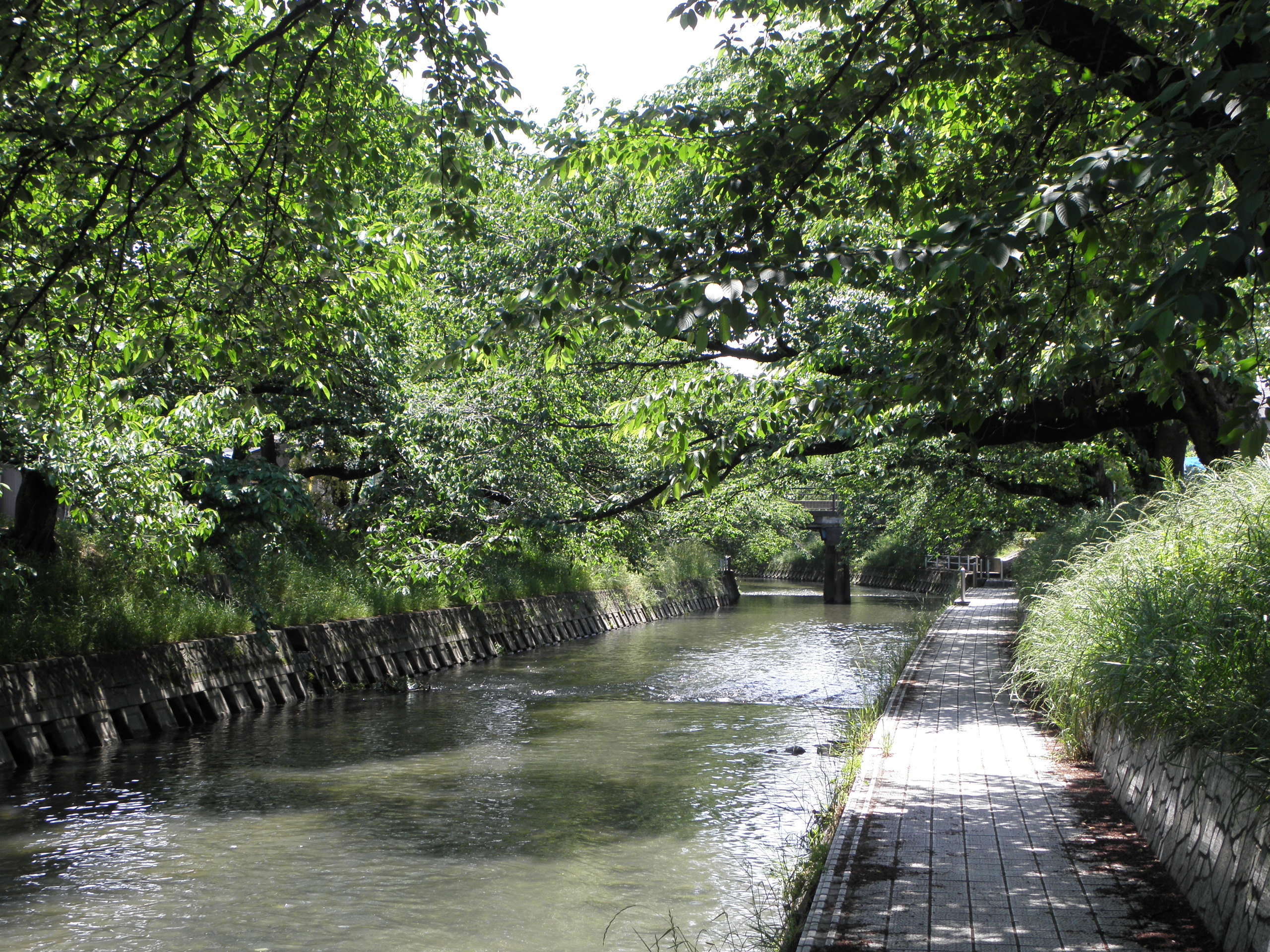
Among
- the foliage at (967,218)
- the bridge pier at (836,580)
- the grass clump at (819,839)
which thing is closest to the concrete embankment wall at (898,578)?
the bridge pier at (836,580)

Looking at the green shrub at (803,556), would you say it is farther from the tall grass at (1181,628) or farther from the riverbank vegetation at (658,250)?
the tall grass at (1181,628)

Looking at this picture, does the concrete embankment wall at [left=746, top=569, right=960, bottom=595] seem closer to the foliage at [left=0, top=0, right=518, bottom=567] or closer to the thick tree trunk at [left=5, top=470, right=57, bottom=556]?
the thick tree trunk at [left=5, top=470, right=57, bottom=556]

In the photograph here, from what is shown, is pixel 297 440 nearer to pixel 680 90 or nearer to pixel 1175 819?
pixel 680 90

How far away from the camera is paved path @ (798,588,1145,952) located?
5.19 m

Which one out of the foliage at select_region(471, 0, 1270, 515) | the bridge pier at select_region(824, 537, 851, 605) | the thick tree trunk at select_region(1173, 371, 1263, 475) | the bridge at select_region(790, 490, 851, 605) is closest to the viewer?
the foliage at select_region(471, 0, 1270, 515)

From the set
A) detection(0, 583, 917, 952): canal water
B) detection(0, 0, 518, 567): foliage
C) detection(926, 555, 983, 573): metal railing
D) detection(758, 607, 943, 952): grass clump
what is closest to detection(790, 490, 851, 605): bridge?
detection(926, 555, 983, 573): metal railing

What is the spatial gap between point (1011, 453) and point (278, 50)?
46.7 ft

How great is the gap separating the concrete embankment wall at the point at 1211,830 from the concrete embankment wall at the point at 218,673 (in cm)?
1171

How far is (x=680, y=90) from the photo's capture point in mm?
15812

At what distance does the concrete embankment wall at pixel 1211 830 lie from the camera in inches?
187

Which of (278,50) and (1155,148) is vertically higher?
(278,50)

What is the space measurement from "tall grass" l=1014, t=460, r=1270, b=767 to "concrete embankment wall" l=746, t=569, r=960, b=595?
1358 inches

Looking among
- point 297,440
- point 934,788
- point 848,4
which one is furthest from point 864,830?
point 297,440

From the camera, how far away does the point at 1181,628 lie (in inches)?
265
